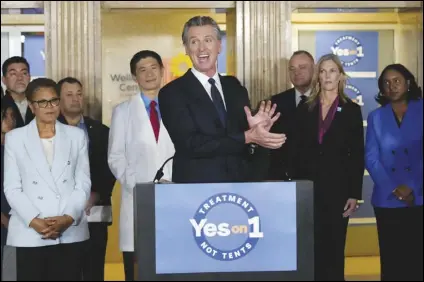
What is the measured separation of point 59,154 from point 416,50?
3.63m

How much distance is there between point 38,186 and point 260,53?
283 centimetres

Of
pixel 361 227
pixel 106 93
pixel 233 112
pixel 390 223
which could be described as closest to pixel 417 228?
pixel 390 223

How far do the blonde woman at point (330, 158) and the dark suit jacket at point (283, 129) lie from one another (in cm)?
12

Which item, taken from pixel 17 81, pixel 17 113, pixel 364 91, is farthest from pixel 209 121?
pixel 364 91

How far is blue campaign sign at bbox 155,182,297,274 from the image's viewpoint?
9.50 feet

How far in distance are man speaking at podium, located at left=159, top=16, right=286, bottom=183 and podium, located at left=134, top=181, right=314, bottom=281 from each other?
1.13 ft

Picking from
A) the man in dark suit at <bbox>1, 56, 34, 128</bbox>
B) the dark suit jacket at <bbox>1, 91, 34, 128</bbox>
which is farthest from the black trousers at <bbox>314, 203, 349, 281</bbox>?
the man in dark suit at <bbox>1, 56, 34, 128</bbox>

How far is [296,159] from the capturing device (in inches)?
190

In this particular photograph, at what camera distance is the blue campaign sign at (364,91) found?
22.3 feet

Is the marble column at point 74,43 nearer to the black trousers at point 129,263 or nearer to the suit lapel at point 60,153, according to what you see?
the black trousers at point 129,263

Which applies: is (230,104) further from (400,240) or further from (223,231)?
(400,240)

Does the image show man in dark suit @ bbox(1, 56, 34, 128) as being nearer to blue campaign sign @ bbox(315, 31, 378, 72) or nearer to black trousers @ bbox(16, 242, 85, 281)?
black trousers @ bbox(16, 242, 85, 281)

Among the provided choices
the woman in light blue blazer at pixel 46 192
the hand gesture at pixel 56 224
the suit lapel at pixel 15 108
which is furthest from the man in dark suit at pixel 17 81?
the hand gesture at pixel 56 224

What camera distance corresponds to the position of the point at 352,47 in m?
6.81
